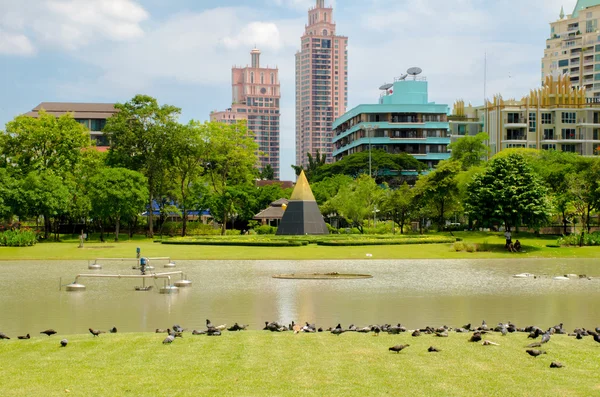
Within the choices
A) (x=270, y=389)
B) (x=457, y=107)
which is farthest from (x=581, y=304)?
(x=457, y=107)

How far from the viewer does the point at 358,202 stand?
71.8 m

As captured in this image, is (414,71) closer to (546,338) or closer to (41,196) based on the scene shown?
(41,196)

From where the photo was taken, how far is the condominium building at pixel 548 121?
111312mm

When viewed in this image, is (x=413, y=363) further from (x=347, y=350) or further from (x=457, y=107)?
(x=457, y=107)

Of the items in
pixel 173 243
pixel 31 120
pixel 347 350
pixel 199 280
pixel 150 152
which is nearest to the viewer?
pixel 347 350

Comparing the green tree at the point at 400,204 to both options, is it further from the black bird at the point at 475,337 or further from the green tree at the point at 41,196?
the black bird at the point at 475,337

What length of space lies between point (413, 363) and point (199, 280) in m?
19.9

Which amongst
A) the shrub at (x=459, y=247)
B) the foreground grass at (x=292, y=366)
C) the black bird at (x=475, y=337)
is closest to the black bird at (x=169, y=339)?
the foreground grass at (x=292, y=366)

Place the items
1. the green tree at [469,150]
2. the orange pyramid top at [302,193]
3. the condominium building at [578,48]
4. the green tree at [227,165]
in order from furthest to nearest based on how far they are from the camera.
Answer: the condominium building at [578,48]
the green tree at [469,150]
the green tree at [227,165]
the orange pyramid top at [302,193]

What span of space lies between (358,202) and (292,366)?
5952 cm

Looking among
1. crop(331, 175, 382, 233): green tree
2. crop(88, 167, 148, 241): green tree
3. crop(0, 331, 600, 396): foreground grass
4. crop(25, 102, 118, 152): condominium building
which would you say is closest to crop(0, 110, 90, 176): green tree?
crop(88, 167, 148, 241): green tree

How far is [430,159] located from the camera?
408 feet

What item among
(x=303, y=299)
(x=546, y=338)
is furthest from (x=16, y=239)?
(x=546, y=338)

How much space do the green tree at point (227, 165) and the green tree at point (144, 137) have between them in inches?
234
